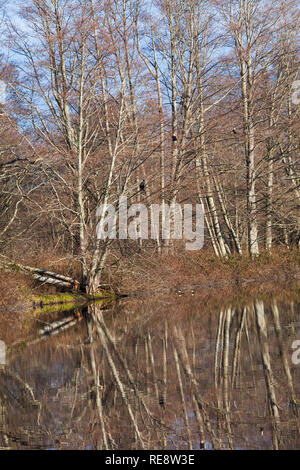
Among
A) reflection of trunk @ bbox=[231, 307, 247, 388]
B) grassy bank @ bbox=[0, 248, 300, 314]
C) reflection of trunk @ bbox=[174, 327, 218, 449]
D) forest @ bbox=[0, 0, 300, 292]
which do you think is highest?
forest @ bbox=[0, 0, 300, 292]

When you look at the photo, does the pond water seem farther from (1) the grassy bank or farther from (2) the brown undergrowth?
(2) the brown undergrowth

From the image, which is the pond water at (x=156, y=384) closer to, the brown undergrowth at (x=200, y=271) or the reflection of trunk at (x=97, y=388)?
the reflection of trunk at (x=97, y=388)

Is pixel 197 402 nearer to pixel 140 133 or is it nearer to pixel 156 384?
pixel 156 384

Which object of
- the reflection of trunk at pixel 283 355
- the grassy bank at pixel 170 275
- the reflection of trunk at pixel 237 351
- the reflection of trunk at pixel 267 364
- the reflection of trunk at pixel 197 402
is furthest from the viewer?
the grassy bank at pixel 170 275

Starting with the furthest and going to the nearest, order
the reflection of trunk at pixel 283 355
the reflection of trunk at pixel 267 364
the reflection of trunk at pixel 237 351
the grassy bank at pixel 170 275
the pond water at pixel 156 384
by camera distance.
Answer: the grassy bank at pixel 170 275 → the reflection of trunk at pixel 237 351 → the reflection of trunk at pixel 283 355 → the reflection of trunk at pixel 267 364 → the pond water at pixel 156 384

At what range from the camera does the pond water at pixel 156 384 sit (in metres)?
6.88

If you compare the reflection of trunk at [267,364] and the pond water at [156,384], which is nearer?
the pond water at [156,384]

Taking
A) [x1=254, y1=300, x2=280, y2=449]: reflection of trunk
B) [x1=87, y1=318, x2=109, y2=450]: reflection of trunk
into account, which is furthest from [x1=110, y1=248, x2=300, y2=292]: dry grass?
[x1=87, y1=318, x2=109, y2=450]: reflection of trunk

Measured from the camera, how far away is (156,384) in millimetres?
9211

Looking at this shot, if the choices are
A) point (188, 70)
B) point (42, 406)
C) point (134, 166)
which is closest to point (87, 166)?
point (134, 166)

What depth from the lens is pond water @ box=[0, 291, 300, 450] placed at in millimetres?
6875

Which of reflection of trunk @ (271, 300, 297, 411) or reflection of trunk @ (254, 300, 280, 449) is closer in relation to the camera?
reflection of trunk @ (254, 300, 280, 449)

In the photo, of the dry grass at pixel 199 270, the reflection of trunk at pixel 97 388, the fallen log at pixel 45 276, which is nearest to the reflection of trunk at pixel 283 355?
the reflection of trunk at pixel 97 388

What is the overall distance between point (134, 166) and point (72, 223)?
11.1 feet
